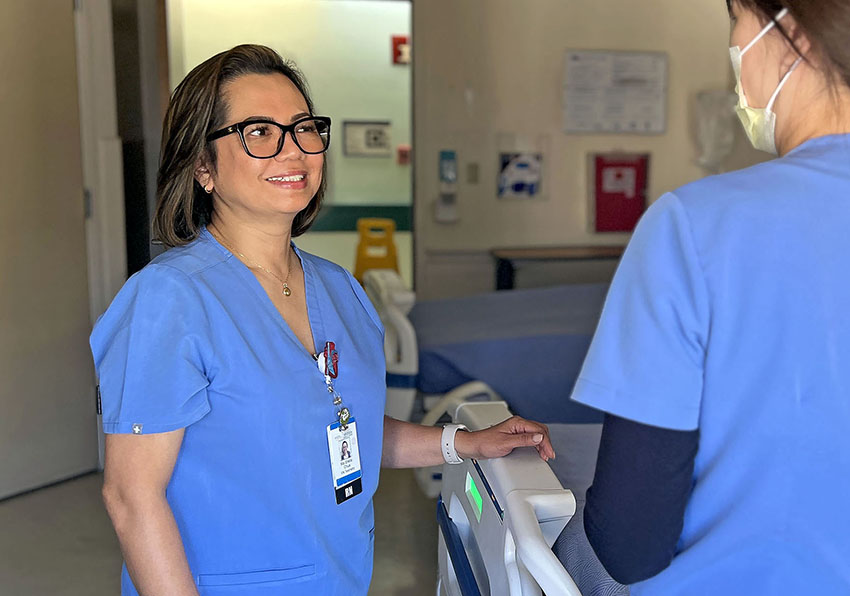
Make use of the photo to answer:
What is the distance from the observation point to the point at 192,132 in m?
1.22

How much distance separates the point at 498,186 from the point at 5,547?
10.8ft

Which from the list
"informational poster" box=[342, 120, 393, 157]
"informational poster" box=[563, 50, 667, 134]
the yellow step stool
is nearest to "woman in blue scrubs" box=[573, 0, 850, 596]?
"informational poster" box=[563, 50, 667, 134]

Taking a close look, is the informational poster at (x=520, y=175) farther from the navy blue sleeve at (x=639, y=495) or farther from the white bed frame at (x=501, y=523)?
the navy blue sleeve at (x=639, y=495)

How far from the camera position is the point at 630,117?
16.9 feet

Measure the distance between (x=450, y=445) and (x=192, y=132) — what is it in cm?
66

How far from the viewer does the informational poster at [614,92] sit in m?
5.04

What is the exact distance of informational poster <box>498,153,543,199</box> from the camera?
5.03 metres

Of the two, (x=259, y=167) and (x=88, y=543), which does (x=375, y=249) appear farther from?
(x=259, y=167)

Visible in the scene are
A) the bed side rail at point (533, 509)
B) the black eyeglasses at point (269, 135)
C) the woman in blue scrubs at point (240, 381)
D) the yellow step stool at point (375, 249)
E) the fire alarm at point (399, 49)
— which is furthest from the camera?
the fire alarm at point (399, 49)

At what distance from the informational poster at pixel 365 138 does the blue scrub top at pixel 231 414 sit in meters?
5.12

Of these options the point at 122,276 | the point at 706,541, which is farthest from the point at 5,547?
the point at 706,541

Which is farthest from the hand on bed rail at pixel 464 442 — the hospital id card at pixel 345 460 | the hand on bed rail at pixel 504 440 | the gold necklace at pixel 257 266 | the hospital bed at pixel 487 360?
the hospital bed at pixel 487 360

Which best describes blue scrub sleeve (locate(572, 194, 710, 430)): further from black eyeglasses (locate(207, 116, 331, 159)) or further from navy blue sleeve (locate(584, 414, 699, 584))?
black eyeglasses (locate(207, 116, 331, 159))

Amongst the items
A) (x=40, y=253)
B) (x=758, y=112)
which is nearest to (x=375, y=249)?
(x=40, y=253)
